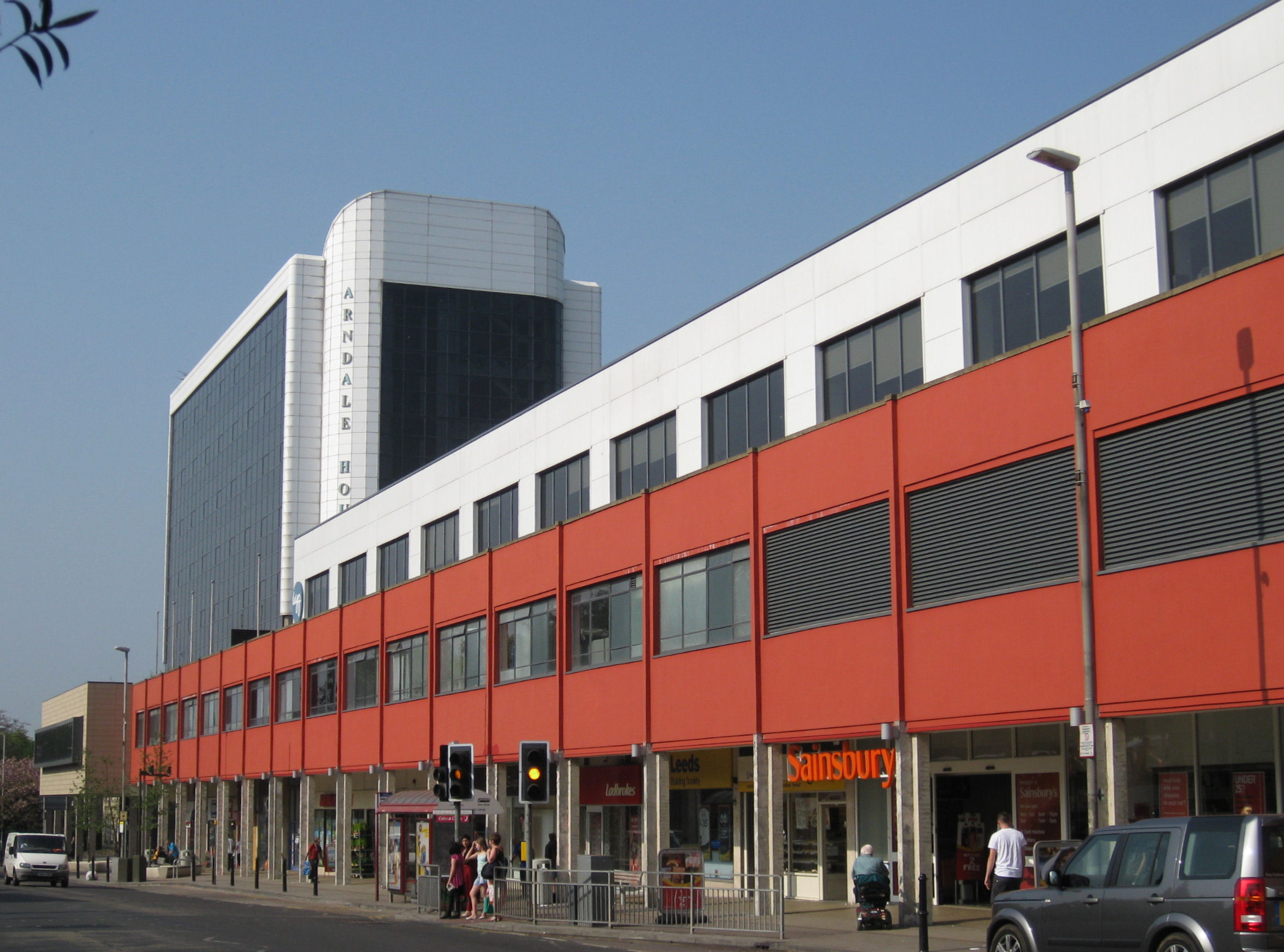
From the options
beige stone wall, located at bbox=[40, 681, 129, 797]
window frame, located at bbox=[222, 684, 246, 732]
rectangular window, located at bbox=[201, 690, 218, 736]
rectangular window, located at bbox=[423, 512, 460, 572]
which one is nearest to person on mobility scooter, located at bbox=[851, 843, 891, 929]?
rectangular window, located at bbox=[423, 512, 460, 572]

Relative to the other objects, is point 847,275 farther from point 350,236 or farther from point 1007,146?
point 350,236

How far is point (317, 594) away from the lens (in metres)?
64.6

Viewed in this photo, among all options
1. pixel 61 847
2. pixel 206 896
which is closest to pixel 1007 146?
pixel 206 896

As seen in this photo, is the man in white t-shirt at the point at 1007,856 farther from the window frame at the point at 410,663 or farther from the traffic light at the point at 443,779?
the window frame at the point at 410,663

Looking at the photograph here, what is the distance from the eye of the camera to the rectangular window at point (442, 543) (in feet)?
163

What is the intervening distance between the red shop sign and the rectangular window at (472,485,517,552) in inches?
323

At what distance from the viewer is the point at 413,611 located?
49.6 meters

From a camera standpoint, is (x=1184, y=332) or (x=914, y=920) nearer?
(x=1184, y=332)

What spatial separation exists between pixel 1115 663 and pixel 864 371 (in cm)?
951

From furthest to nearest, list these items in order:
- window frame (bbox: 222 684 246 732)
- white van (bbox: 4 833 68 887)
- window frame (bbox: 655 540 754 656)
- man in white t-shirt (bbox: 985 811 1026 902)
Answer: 1. window frame (bbox: 222 684 246 732)
2. white van (bbox: 4 833 68 887)
3. window frame (bbox: 655 540 754 656)
4. man in white t-shirt (bbox: 985 811 1026 902)

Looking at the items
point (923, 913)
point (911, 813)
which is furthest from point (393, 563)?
point (923, 913)

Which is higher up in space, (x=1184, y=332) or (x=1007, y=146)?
(x=1007, y=146)

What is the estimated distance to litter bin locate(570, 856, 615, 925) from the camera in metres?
27.9

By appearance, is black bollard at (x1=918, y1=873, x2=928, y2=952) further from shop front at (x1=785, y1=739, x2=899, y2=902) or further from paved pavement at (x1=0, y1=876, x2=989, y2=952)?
shop front at (x1=785, y1=739, x2=899, y2=902)
